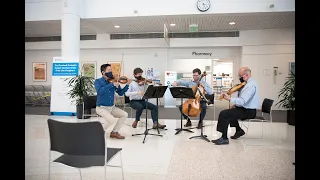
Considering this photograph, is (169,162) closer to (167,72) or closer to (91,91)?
(91,91)

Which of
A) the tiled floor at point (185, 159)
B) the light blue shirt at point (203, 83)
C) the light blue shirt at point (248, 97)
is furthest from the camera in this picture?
the light blue shirt at point (203, 83)

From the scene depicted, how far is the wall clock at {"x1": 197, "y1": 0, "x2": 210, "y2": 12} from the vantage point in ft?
19.6

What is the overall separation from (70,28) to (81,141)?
5.55 metres

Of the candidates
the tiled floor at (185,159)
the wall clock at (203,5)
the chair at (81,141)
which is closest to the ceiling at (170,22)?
the wall clock at (203,5)

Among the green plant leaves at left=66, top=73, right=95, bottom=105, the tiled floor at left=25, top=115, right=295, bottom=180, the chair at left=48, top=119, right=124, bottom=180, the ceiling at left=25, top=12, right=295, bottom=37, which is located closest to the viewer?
the chair at left=48, top=119, right=124, bottom=180

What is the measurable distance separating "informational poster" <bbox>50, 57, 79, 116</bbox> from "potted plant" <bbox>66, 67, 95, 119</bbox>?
0.22 metres

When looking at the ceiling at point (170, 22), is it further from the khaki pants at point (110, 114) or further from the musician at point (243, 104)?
the khaki pants at point (110, 114)

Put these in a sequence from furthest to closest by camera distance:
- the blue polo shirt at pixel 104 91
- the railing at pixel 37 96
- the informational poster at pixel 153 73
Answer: the railing at pixel 37 96 < the informational poster at pixel 153 73 < the blue polo shirt at pixel 104 91

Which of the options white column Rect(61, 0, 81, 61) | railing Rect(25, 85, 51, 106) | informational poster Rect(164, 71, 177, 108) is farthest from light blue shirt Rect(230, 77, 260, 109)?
railing Rect(25, 85, 51, 106)

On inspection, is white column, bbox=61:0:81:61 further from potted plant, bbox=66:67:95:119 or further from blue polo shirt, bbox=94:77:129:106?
blue polo shirt, bbox=94:77:129:106

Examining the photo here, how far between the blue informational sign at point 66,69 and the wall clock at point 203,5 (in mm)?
3873

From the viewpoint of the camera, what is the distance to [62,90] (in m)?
6.44

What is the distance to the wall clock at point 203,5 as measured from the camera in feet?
19.6
